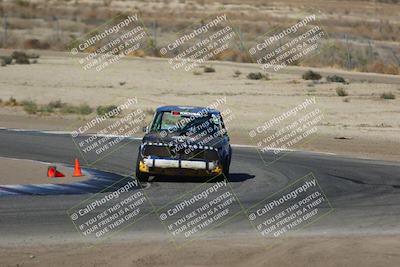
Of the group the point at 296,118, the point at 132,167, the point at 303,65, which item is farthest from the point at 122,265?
the point at 303,65

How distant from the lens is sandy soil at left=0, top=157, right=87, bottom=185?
1983 centimetres

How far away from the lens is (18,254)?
1312 centimetres

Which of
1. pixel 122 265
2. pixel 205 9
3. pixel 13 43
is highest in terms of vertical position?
pixel 122 265

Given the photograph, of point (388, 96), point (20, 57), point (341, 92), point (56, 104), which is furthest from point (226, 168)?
point (20, 57)

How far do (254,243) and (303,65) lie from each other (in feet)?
138

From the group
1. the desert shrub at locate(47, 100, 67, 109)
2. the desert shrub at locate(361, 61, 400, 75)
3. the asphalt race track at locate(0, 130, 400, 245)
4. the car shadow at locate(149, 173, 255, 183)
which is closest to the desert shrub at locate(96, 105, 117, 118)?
the desert shrub at locate(47, 100, 67, 109)

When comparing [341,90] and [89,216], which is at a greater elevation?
[89,216]

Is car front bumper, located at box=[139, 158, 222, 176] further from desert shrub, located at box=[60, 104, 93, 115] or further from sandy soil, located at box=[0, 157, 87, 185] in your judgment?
desert shrub, located at box=[60, 104, 93, 115]

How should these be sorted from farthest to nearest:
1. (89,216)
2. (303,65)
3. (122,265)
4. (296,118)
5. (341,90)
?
(303,65) < (341,90) < (296,118) < (89,216) < (122,265)

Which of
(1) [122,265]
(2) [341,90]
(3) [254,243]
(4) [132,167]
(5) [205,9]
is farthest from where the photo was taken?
(5) [205,9]

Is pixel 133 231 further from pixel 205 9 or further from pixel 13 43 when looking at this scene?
pixel 205 9

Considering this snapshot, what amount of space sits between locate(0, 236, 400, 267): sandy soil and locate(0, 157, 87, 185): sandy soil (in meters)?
5.99

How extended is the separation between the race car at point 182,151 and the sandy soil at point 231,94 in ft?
29.8

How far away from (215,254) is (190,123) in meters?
7.82
